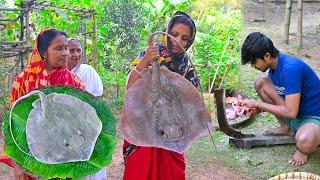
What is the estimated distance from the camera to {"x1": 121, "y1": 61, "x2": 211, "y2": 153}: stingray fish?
2.42 metres

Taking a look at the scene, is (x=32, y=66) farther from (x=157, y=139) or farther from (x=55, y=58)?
(x=157, y=139)

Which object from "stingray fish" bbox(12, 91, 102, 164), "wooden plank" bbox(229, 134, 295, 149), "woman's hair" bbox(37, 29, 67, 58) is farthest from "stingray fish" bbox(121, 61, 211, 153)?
"wooden plank" bbox(229, 134, 295, 149)

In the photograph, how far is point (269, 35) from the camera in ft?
27.8

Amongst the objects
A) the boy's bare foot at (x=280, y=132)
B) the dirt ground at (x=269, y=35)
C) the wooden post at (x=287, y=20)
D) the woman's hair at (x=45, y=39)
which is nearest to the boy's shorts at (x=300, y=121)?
the boy's bare foot at (x=280, y=132)

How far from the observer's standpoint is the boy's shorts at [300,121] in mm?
3758

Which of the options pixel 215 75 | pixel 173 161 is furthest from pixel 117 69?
pixel 173 161

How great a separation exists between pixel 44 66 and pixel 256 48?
5.47ft

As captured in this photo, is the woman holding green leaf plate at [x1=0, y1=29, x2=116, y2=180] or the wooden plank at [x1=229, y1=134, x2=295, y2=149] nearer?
the woman holding green leaf plate at [x1=0, y1=29, x2=116, y2=180]

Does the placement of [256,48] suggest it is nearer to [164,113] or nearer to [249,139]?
[249,139]

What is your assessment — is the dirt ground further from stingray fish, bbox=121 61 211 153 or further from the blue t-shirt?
→ stingray fish, bbox=121 61 211 153

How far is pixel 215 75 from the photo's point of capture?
7.18 meters

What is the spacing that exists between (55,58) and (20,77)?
0.75 ft

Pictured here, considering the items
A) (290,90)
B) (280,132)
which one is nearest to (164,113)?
(290,90)

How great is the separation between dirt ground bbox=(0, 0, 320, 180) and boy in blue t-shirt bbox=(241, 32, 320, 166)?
1.88 ft
